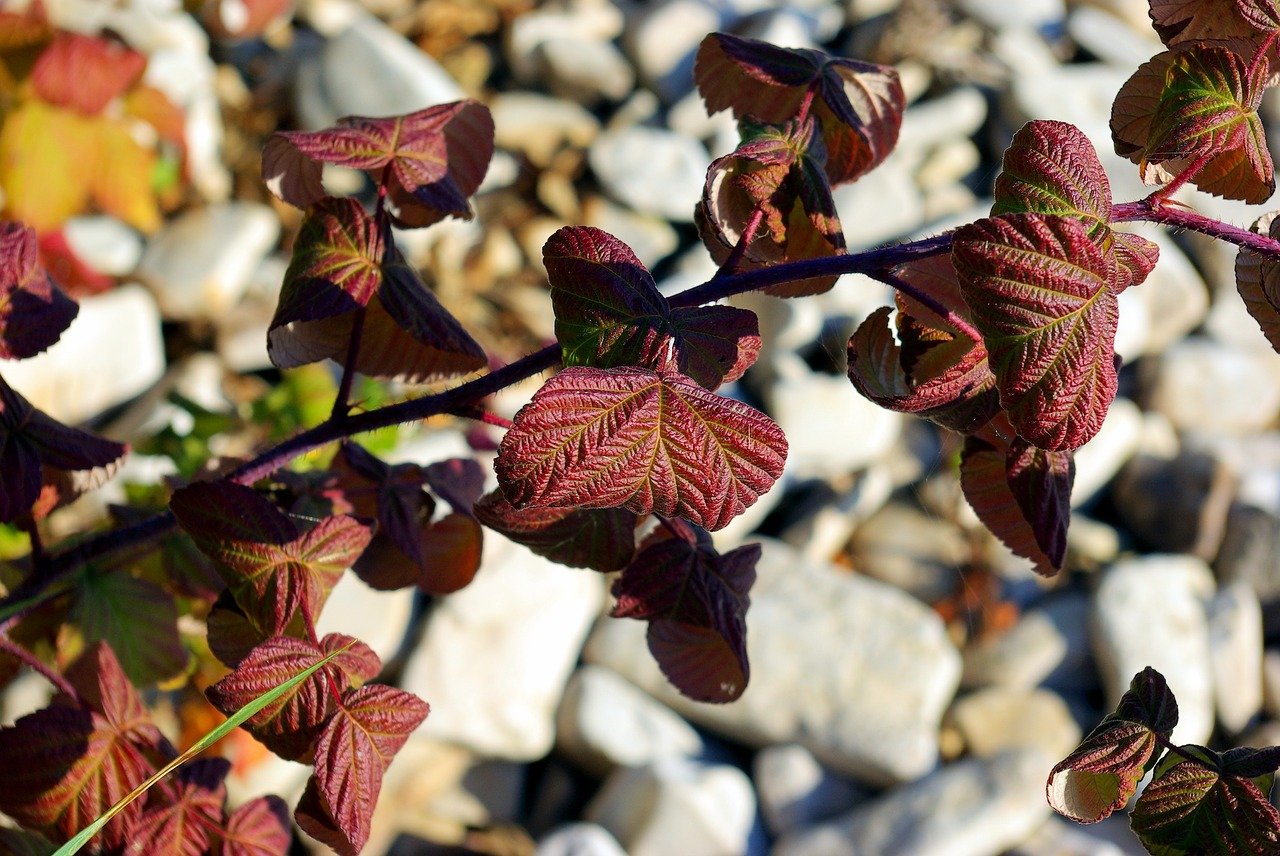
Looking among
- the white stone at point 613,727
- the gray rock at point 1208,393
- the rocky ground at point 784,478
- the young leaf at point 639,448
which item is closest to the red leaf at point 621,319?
the young leaf at point 639,448

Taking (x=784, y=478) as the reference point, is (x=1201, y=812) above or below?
above

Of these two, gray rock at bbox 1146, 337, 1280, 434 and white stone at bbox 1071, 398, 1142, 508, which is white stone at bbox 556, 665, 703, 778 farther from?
gray rock at bbox 1146, 337, 1280, 434

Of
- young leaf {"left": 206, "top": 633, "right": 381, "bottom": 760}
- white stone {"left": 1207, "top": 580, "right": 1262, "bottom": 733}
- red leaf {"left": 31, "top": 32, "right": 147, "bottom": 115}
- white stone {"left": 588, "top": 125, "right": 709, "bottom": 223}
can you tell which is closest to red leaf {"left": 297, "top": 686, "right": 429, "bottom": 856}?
young leaf {"left": 206, "top": 633, "right": 381, "bottom": 760}

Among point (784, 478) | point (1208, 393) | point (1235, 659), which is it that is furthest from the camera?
point (1208, 393)

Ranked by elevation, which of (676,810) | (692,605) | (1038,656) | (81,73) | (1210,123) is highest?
(1210,123)

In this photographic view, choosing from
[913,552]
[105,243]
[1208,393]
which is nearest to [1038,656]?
[913,552]

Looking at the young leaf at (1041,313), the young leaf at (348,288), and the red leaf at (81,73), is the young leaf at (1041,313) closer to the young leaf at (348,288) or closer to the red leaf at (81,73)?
the young leaf at (348,288)

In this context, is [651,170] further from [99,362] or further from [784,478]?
[99,362]
